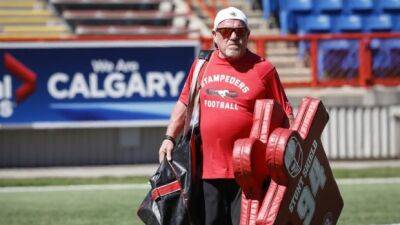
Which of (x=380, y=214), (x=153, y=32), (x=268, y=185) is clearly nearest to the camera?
(x=268, y=185)

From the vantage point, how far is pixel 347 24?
17625 millimetres

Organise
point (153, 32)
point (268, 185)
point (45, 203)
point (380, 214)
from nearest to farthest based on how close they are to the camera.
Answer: point (268, 185) < point (380, 214) < point (45, 203) < point (153, 32)

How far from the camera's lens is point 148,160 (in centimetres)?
1381

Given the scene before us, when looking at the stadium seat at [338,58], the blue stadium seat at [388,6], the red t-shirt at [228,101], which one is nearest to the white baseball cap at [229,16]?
the red t-shirt at [228,101]

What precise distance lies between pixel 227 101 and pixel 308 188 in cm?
72

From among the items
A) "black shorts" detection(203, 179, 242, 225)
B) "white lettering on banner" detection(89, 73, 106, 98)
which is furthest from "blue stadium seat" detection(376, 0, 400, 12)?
"black shorts" detection(203, 179, 242, 225)

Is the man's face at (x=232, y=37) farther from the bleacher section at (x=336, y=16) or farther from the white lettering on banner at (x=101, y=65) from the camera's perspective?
the bleacher section at (x=336, y=16)

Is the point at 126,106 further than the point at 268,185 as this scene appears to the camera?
Yes

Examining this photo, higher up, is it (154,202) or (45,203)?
(154,202)

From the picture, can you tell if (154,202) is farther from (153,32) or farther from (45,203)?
(153,32)

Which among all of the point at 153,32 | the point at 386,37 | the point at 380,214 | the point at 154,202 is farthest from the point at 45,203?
the point at 153,32

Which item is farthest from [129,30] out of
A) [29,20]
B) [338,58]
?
[338,58]

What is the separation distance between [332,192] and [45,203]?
510 cm

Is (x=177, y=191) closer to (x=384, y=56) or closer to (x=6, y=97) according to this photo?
(x=6, y=97)
